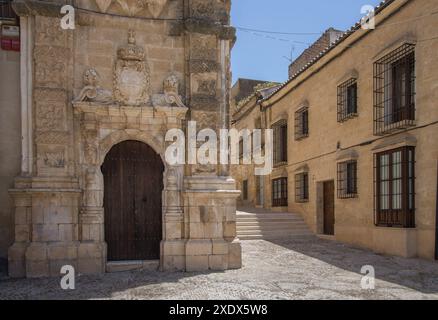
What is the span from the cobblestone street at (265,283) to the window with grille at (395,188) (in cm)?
112

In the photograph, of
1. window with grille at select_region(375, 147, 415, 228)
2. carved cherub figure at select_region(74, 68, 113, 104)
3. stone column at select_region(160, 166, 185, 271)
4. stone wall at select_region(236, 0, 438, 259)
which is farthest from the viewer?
window with grille at select_region(375, 147, 415, 228)

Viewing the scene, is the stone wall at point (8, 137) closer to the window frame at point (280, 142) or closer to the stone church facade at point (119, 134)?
the stone church facade at point (119, 134)

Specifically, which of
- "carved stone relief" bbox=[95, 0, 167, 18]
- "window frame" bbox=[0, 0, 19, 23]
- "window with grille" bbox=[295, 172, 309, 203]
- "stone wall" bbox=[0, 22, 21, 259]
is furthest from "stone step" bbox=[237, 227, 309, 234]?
"window frame" bbox=[0, 0, 19, 23]

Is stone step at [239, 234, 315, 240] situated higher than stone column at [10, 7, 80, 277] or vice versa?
stone column at [10, 7, 80, 277]

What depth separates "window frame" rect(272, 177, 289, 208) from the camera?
50.5ft

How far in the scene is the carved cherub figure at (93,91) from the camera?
21.9 feet

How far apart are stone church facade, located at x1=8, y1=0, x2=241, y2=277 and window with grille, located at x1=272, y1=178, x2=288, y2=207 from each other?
866 centimetres

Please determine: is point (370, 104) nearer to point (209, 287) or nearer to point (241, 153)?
point (209, 287)

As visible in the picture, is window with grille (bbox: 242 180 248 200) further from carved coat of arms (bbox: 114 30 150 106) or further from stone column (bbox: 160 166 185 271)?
carved coat of arms (bbox: 114 30 150 106)

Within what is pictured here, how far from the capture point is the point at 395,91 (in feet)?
30.7

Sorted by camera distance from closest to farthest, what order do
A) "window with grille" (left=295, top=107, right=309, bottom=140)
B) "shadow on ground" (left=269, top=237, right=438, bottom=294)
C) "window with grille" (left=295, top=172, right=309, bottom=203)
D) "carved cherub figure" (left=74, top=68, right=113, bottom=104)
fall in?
"shadow on ground" (left=269, top=237, right=438, bottom=294) → "carved cherub figure" (left=74, top=68, right=113, bottom=104) → "window with grille" (left=295, top=172, right=309, bottom=203) → "window with grille" (left=295, top=107, right=309, bottom=140)

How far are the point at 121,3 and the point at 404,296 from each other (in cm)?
656

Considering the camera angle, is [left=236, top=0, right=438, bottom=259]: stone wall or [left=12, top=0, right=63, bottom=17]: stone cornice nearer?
[left=12, top=0, right=63, bottom=17]: stone cornice
